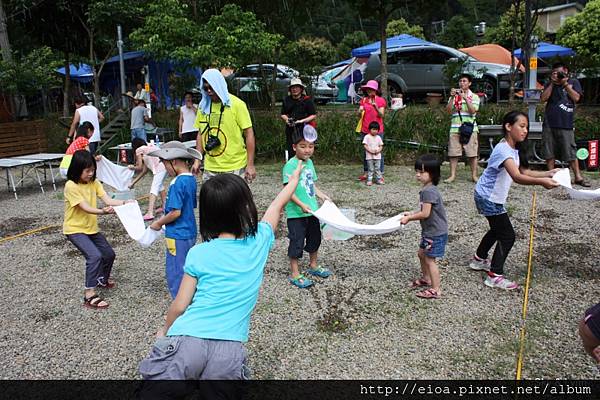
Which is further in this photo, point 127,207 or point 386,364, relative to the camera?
point 127,207

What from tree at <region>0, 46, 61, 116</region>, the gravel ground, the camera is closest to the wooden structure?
tree at <region>0, 46, 61, 116</region>

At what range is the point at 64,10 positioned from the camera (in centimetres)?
1513

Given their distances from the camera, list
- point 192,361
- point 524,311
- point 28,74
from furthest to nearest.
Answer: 1. point 28,74
2. point 524,311
3. point 192,361

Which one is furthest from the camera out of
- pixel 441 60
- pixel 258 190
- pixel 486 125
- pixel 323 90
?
pixel 323 90

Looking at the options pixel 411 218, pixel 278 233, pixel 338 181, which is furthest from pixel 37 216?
pixel 411 218

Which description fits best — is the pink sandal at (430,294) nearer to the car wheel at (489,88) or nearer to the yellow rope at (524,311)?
the yellow rope at (524,311)

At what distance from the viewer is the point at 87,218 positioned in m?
4.11

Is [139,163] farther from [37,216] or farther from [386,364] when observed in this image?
[386,364]

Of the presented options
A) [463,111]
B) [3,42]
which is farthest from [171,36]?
[463,111]

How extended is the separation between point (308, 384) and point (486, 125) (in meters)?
8.66

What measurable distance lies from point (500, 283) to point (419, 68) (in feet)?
36.6

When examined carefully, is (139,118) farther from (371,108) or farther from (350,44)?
(350,44)

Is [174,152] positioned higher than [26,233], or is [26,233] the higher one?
[174,152]

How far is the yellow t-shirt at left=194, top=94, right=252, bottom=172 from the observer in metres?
4.48
